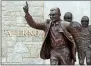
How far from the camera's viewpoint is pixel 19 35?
59.7 feet

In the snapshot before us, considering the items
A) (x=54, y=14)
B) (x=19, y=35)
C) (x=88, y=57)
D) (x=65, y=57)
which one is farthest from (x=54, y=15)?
(x=19, y=35)

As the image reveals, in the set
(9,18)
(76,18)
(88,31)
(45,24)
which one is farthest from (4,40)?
(45,24)

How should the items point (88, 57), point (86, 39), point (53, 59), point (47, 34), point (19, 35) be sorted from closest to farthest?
point (53, 59), point (47, 34), point (88, 57), point (86, 39), point (19, 35)

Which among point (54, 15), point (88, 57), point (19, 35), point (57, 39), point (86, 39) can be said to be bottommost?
point (88, 57)

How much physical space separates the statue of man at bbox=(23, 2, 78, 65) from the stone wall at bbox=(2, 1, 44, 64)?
6143 millimetres

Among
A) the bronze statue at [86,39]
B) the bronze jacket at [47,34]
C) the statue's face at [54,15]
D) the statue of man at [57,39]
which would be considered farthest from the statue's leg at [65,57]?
the bronze statue at [86,39]

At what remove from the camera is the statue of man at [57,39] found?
11.5m

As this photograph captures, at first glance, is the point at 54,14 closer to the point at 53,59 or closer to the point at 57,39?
the point at 57,39

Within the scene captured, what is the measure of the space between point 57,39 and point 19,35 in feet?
22.1

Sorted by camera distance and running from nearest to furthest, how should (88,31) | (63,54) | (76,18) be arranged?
(63,54), (88,31), (76,18)

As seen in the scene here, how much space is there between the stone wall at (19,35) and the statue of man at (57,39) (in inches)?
242

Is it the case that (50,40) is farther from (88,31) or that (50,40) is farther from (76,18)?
(76,18)

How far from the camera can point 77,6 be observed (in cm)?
1769

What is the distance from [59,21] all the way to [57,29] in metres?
0.18
